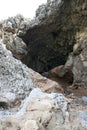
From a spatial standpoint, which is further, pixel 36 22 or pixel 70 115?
pixel 36 22

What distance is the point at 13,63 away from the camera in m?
12.5

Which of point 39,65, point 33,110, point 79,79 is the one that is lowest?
point 33,110

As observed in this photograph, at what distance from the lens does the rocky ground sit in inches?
275

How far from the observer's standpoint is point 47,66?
28.3m

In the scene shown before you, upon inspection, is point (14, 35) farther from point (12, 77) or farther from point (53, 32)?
point (12, 77)

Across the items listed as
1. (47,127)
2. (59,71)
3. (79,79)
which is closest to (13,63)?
(47,127)

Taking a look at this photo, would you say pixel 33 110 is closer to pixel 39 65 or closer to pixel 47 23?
pixel 47 23

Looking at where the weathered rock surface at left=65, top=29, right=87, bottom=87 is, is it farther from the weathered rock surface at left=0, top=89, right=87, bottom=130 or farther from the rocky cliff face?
the weathered rock surface at left=0, top=89, right=87, bottom=130

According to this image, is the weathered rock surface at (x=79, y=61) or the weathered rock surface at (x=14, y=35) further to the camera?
the weathered rock surface at (x=14, y=35)

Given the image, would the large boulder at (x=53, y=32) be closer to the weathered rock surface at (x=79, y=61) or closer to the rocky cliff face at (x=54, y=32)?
the rocky cliff face at (x=54, y=32)

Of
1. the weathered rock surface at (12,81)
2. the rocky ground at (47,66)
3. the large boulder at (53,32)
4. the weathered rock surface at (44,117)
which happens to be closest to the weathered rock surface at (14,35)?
the rocky ground at (47,66)

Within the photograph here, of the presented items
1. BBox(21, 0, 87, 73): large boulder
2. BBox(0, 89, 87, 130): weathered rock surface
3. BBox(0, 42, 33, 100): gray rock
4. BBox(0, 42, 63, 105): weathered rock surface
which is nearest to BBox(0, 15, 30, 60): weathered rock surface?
BBox(21, 0, 87, 73): large boulder

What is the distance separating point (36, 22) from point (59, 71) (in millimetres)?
4567

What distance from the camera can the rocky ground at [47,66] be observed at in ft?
22.9
